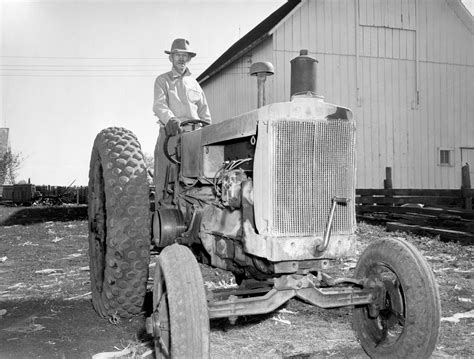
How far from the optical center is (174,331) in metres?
2.15

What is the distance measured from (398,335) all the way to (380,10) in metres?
12.7

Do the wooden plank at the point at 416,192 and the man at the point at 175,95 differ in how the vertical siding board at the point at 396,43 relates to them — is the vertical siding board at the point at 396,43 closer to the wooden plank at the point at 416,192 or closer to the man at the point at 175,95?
Result: the wooden plank at the point at 416,192

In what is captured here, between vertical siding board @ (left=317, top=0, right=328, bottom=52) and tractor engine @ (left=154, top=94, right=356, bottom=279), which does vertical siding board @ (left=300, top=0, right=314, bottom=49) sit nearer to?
vertical siding board @ (left=317, top=0, right=328, bottom=52)

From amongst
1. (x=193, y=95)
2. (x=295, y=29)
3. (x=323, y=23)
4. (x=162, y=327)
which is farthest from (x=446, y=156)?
(x=162, y=327)

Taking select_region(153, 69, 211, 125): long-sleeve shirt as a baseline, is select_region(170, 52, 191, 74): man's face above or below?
above

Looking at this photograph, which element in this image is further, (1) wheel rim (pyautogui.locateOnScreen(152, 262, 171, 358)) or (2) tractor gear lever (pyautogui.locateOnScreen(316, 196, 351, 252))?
(2) tractor gear lever (pyautogui.locateOnScreen(316, 196, 351, 252))

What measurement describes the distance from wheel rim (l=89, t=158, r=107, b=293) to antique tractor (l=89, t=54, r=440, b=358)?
0.40 meters

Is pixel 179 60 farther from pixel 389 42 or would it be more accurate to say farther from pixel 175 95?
pixel 389 42

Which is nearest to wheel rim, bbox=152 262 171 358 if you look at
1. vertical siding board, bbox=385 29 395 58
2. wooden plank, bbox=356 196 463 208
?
wooden plank, bbox=356 196 463 208

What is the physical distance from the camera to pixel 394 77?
45.3 ft

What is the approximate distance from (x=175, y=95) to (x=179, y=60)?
1.30ft

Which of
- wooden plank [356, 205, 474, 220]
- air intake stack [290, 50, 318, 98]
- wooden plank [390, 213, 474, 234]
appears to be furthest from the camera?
wooden plank [356, 205, 474, 220]

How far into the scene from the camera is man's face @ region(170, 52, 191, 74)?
484 centimetres

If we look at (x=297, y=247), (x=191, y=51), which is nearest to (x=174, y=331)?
(x=297, y=247)
